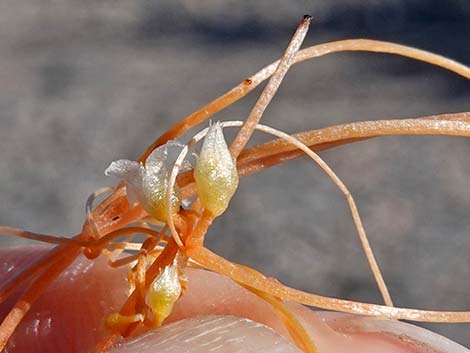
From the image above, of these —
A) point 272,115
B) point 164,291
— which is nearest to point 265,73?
point 164,291

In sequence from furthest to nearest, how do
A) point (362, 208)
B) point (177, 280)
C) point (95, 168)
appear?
point (95, 168) → point (362, 208) → point (177, 280)

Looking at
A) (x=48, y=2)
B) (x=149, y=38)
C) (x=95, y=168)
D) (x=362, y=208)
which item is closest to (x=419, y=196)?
(x=362, y=208)

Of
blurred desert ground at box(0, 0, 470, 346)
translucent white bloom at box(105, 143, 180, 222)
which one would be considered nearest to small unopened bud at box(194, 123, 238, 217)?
translucent white bloom at box(105, 143, 180, 222)

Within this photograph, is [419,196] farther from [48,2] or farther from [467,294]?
[48,2]

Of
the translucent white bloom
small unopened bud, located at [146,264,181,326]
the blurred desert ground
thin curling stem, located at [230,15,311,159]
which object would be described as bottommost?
small unopened bud, located at [146,264,181,326]

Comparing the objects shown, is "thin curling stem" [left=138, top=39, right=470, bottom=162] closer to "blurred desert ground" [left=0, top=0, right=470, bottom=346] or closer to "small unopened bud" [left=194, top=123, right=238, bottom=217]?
"small unopened bud" [left=194, top=123, right=238, bottom=217]

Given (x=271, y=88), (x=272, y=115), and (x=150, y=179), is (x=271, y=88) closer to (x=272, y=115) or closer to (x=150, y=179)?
(x=150, y=179)
